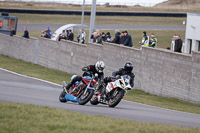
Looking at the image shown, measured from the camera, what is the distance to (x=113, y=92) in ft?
45.3

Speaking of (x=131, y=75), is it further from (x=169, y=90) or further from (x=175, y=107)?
(x=169, y=90)

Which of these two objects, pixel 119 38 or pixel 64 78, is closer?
pixel 119 38

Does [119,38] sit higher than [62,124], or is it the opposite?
[119,38]

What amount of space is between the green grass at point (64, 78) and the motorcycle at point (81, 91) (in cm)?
387

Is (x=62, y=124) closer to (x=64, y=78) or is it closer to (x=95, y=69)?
(x=95, y=69)

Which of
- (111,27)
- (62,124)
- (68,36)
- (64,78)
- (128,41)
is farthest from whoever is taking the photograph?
(111,27)

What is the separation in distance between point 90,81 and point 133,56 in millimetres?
9836

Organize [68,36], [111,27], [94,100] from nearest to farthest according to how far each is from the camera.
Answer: [94,100]
[68,36]
[111,27]

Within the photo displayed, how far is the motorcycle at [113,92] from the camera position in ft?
44.2

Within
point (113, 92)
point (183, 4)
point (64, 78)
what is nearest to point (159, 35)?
point (64, 78)

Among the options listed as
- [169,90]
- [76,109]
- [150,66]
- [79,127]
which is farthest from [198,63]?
[79,127]

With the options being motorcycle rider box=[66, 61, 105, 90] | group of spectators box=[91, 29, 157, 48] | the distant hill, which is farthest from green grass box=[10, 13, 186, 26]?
motorcycle rider box=[66, 61, 105, 90]

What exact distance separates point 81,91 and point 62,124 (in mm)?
4970

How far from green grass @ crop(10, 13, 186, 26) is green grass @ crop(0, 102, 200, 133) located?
51373mm
